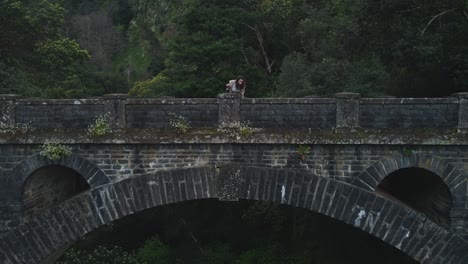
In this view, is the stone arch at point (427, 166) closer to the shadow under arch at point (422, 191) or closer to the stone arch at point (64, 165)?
the shadow under arch at point (422, 191)

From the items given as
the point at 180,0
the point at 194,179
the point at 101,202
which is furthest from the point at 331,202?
the point at 180,0

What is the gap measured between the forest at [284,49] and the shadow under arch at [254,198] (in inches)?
252

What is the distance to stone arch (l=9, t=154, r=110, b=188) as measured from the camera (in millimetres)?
12266

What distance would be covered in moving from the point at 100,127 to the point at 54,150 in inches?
48.5

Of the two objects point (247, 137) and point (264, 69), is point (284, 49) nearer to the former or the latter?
point (264, 69)

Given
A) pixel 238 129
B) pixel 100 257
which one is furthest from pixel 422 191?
pixel 100 257

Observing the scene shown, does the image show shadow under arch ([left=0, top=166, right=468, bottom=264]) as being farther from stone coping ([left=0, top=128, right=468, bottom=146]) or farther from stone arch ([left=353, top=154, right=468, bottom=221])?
stone coping ([left=0, top=128, right=468, bottom=146])

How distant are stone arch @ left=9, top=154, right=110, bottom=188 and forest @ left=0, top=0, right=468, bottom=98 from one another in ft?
32.1

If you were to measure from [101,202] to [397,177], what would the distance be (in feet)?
28.9

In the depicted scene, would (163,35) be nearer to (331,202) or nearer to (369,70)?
(369,70)

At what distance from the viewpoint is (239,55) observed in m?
24.8

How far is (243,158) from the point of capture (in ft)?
40.3

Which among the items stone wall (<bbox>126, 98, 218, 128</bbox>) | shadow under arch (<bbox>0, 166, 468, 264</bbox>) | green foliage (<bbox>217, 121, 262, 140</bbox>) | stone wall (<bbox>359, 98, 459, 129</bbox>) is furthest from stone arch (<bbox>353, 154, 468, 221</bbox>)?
stone wall (<bbox>126, 98, 218, 128</bbox>)

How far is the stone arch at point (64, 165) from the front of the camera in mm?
12266
